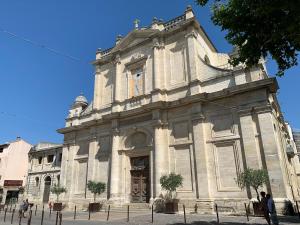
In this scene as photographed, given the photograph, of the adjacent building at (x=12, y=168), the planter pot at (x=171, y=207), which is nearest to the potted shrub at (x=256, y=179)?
the planter pot at (x=171, y=207)

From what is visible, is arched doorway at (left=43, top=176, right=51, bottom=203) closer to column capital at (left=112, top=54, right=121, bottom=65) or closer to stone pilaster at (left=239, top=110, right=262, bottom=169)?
column capital at (left=112, top=54, right=121, bottom=65)

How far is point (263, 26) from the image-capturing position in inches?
326

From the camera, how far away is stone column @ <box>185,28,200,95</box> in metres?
19.4

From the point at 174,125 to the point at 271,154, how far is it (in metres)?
6.99

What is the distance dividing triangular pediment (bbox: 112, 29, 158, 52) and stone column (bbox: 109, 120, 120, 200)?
304 inches

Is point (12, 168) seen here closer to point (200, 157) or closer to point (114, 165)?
point (114, 165)

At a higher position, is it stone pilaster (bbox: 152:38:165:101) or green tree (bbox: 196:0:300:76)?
stone pilaster (bbox: 152:38:165:101)

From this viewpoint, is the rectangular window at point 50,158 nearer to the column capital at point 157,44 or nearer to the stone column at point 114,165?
the stone column at point 114,165

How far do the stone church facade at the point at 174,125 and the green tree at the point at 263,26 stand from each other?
7747 mm

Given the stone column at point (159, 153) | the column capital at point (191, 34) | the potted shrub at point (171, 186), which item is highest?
the column capital at point (191, 34)

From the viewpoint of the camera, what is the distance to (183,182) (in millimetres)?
18016

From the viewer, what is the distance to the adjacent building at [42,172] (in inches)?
1185

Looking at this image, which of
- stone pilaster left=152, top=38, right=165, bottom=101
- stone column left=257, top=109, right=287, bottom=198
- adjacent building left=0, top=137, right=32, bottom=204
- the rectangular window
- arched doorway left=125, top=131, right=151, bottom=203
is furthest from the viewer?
adjacent building left=0, top=137, right=32, bottom=204

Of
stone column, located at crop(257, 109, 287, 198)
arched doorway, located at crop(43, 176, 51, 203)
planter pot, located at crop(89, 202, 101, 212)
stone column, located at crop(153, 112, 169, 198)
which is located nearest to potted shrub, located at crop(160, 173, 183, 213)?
stone column, located at crop(153, 112, 169, 198)
